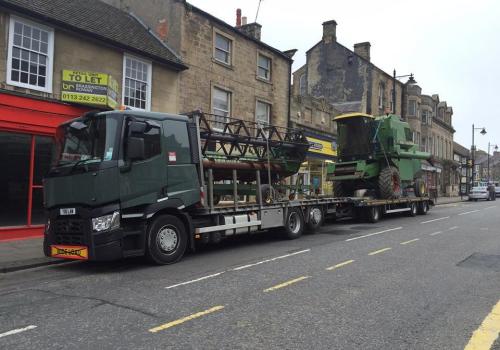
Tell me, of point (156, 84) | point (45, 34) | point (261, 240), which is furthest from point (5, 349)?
point (156, 84)

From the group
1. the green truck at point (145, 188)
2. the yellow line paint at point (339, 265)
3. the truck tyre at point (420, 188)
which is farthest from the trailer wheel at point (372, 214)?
the yellow line paint at point (339, 265)

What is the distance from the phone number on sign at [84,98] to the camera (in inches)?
510

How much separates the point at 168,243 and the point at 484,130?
4801 cm

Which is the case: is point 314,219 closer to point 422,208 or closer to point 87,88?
point 87,88

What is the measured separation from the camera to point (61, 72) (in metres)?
13.1

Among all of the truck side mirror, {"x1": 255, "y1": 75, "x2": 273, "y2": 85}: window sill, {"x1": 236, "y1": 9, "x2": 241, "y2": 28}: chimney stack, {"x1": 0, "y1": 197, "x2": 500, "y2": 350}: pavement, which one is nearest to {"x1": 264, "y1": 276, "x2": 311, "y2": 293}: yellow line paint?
{"x1": 0, "y1": 197, "x2": 500, "y2": 350}: pavement

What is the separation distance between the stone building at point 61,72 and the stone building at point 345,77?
74.9 feet

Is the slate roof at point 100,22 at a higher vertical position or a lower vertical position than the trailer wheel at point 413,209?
higher

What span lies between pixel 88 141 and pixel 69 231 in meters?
1.70

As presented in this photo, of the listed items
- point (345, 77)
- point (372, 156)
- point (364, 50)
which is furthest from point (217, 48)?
point (364, 50)

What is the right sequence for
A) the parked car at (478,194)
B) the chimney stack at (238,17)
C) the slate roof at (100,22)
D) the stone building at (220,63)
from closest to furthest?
the slate roof at (100,22) → the stone building at (220,63) → the chimney stack at (238,17) → the parked car at (478,194)

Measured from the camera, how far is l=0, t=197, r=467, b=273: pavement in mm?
8383

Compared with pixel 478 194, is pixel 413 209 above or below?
below

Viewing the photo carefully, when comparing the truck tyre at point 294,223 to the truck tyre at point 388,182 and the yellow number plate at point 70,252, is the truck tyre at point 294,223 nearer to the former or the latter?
the yellow number plate at point 70,252
